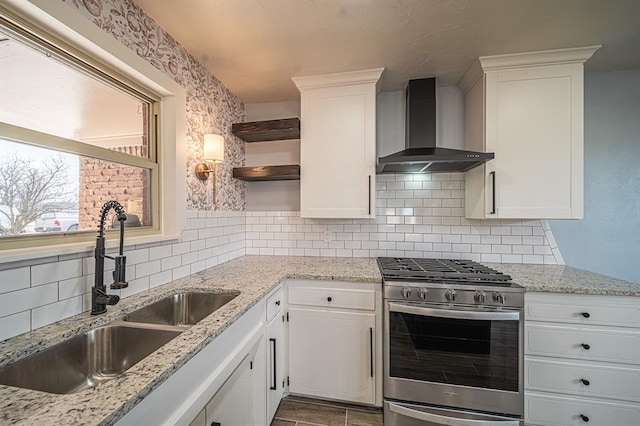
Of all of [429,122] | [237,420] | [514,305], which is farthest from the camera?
[429,122]

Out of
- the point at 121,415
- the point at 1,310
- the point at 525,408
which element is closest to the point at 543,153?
the point at 525,408

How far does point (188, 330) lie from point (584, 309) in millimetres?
2093

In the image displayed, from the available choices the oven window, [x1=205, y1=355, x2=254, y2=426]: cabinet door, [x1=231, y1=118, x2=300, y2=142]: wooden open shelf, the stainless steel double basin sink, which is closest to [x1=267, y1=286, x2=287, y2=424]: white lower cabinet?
[x1=205, y1=355, x2=254, y2=426]: cabinet door

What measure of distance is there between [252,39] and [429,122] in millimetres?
1465

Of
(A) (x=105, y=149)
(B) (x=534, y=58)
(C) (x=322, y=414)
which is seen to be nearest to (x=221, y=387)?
(C) (x=322, y=414)

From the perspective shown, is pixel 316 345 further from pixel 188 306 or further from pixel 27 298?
pixel 27 298

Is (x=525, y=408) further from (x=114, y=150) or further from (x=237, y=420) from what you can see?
(x=114, y=150)

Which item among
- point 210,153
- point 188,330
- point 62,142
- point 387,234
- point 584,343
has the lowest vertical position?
point 584,343

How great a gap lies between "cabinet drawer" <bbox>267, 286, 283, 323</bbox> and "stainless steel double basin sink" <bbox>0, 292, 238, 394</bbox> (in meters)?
0.54

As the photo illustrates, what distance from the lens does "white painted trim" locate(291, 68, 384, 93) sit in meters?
1.99

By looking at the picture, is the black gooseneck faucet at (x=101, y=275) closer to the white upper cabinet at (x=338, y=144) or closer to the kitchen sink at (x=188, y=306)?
the kitchen sink at (x=188, y=306)

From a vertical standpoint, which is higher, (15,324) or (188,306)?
(15,324)

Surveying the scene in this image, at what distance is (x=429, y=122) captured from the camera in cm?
212

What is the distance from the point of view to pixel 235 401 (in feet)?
3.90
